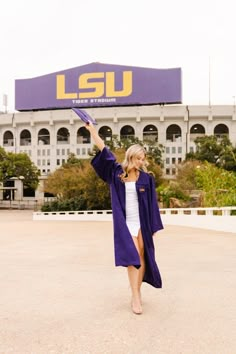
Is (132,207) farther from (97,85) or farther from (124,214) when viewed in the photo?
(97,85)

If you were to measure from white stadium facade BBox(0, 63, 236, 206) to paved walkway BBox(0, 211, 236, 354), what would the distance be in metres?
51.1

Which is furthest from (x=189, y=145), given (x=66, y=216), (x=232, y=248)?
(x=232, y=248)

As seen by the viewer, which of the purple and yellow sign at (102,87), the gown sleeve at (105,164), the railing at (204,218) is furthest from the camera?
the purple and yellow sign at (102,87)

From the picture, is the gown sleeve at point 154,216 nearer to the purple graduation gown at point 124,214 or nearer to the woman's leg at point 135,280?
the purple graduation gown at point 124,214

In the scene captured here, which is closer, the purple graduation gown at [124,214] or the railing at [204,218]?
the purple graduation gown at [124,214]

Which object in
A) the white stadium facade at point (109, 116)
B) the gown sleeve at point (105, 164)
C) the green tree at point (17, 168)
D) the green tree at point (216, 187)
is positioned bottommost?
the green tree at point (216, 187)

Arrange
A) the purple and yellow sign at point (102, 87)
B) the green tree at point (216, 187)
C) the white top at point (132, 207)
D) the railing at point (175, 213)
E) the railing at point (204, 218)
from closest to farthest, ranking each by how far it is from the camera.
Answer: the white top at point (132, 207), the railing at point (204, 218), the railing at point (175, 213), the green tree at point (216, 187), the purple and yellow sign at point (102, 87)

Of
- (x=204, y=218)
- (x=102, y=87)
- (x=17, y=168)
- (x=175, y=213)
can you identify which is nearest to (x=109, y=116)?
(x=102, y=87)

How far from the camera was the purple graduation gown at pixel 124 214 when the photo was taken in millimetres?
4078

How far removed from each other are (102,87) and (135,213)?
57.6m

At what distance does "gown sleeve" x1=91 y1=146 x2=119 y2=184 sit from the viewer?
4.33 metres

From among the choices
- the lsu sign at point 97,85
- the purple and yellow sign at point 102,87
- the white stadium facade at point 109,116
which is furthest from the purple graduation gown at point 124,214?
the lsu sign at point 97,85

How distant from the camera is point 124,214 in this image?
4.22 m

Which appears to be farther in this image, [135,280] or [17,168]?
[17,168]
